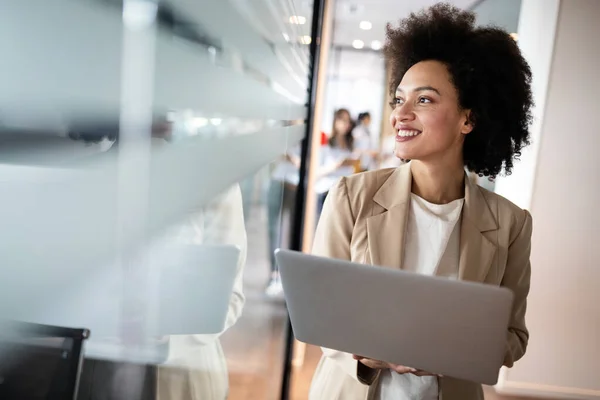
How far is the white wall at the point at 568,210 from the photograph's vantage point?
2.45m

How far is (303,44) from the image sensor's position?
2557 mm

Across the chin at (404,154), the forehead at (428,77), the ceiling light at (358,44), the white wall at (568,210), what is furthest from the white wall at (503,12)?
the ceiling light at (358,44)

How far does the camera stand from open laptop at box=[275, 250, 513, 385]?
2.55 feet

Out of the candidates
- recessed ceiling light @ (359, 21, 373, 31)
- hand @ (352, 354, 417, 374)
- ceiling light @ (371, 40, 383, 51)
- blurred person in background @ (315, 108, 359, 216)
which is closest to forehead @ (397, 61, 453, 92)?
hand @ (352, 354, 417, 374)

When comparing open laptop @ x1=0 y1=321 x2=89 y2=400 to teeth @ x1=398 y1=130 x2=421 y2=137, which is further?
teeth @ x1=398 y1=130 x2=421 y2=137

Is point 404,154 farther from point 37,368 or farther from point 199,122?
point 37,368

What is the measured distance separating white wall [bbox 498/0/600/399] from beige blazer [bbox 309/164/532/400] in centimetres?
160

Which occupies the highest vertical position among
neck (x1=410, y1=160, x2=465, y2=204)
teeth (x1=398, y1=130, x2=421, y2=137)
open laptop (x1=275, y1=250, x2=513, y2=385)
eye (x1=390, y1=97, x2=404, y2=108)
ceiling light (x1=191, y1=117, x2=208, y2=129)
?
eye (x1=390, y1=97, x2=404, y2=108)

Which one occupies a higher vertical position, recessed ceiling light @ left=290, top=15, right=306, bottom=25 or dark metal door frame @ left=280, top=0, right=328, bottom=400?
recessed ceiling light @ left=290, top=15, right=306, bottom=25

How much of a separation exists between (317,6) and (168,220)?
86.9 inches

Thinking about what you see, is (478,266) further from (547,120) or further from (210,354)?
(547,120)

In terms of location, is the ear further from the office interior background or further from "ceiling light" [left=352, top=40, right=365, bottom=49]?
"ceiling light" [left=352, top=40, right=365, bottom=49]

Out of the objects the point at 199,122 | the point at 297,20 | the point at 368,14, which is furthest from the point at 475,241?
the point at 368,14

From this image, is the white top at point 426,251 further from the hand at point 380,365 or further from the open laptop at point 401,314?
the open laptop at point 401,314
